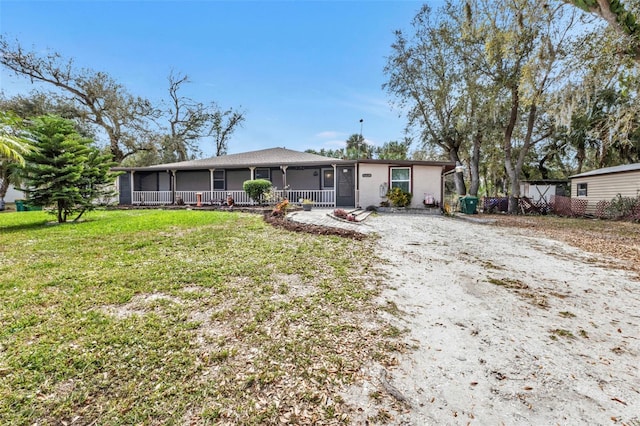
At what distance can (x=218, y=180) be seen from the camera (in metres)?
15.7

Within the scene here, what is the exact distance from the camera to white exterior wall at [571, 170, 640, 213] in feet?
42.4

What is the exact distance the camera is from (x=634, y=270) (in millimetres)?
4379

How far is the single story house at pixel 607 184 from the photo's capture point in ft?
42.6

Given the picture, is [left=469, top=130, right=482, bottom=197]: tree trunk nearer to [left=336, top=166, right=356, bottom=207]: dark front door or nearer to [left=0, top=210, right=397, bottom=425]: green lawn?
[left=336, top=166, right=356, bottom=207]: dark front door

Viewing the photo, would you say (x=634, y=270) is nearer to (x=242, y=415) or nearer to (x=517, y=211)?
(x=242, y=415)

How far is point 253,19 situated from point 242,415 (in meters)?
15.4

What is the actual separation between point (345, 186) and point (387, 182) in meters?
2.06

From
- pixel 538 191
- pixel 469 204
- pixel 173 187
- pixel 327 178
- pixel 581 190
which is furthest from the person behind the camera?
pixel 538 191

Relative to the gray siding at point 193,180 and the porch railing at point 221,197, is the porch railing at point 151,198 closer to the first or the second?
the porch railing at point 221,197

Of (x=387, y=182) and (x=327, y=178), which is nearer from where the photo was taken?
(x=387, y=182)

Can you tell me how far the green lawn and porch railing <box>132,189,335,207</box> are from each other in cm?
936

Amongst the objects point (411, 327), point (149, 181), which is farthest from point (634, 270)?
point (149, 181)

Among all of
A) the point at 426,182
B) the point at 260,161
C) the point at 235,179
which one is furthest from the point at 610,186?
the point at 235,179

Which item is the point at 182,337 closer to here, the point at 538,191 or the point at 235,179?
the point at 235,179
